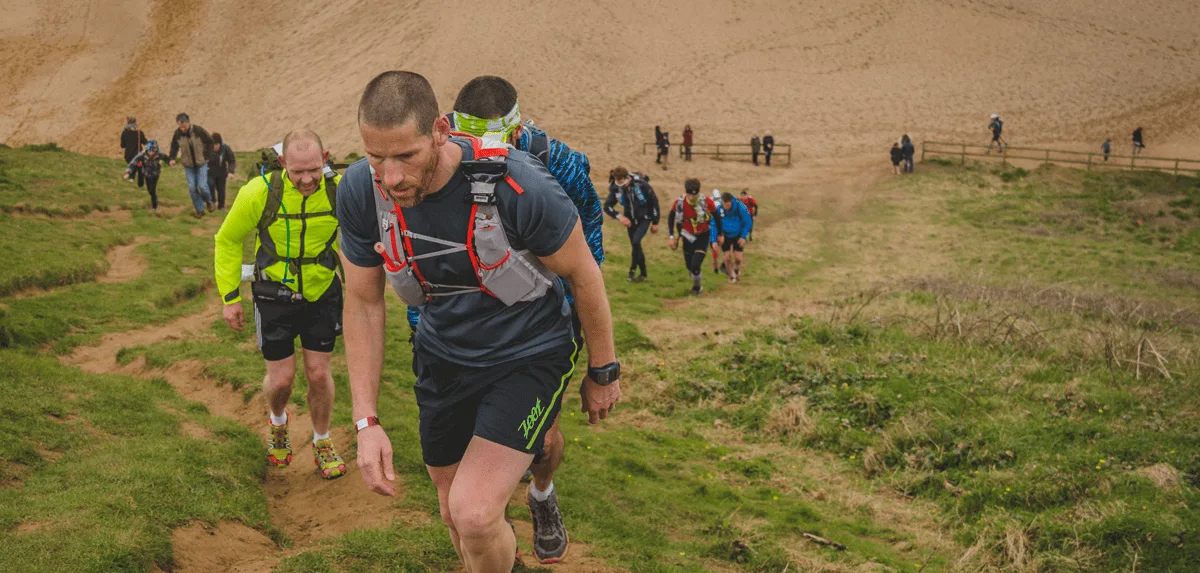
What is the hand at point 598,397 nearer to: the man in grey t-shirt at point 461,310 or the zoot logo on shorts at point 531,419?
the man in grey t-shirt at point 461,310

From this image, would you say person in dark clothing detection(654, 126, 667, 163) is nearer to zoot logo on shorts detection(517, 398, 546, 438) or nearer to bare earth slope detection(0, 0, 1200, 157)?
bare earth slope detection(0, 0, 1200, 157)

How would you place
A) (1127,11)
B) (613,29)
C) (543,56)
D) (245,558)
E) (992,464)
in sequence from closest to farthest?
1. (245,558)
2. (992,464)
3. (543,56)
4. (613,29)
5. (1127,11)

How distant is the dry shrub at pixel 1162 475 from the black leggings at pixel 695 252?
10325 mm

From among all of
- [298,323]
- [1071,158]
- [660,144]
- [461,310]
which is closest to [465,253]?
[461,310]

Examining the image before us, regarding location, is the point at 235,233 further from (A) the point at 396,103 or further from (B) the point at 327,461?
(A) the point at 396,103

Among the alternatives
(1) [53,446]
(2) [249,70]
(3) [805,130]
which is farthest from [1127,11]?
(1) [53,446]

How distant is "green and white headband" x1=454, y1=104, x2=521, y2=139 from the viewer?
5.42m

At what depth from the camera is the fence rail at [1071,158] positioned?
135 feet

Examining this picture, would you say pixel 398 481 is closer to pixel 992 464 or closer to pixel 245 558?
pixel 245 558

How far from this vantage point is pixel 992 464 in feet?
28.2

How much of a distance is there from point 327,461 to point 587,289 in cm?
406

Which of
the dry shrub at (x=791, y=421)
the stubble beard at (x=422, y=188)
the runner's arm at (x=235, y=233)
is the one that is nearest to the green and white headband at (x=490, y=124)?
the stubble beard at (x=422, y=188)

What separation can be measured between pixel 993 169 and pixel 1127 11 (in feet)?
110

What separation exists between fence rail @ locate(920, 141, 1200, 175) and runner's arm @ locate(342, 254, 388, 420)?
40.7 metres
